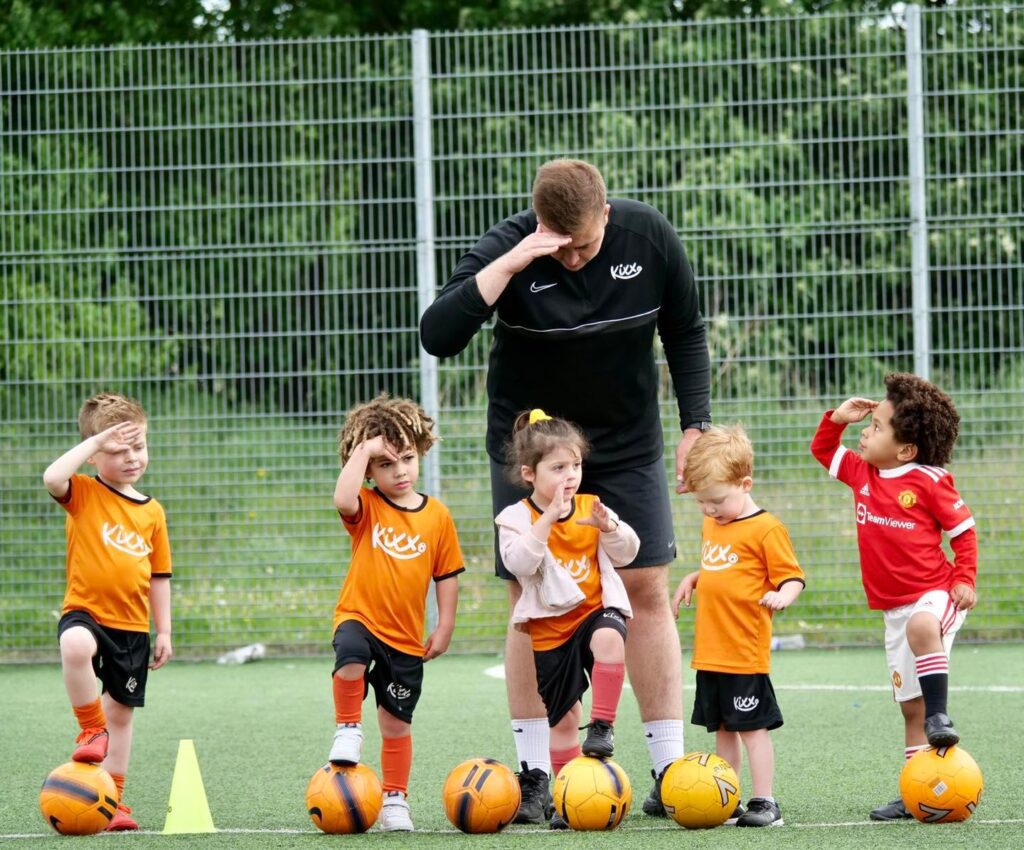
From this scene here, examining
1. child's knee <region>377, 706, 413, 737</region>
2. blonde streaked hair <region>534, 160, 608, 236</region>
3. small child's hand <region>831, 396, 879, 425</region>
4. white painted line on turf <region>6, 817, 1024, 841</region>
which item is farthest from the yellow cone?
small child's hand <region>831, 396, 879, 425</region>

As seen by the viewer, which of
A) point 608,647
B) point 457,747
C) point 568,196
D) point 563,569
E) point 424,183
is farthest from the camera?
point 424,183

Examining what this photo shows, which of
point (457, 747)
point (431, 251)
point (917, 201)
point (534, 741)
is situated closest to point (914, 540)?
point (534, 741)

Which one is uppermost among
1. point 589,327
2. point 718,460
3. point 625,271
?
point 625,271

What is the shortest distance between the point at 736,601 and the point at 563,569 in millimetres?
545

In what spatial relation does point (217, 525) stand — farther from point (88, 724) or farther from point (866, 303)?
point (88, 724)

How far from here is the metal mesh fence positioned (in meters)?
9.40

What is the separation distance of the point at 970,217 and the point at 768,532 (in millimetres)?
5182

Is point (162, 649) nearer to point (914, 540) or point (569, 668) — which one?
point (569, 668)

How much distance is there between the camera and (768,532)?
4.82 meters

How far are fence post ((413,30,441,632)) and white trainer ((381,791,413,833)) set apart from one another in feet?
15.7

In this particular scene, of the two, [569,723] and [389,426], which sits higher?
[389,426]

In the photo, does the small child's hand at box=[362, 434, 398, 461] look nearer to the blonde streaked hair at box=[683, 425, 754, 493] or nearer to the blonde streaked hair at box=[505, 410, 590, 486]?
the blonde streaked hair at box=[505, 410, 590, 486]

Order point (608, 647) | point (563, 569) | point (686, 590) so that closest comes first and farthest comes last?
point (608, 647), point (563, 569), point (686, 590)

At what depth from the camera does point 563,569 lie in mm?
4715
